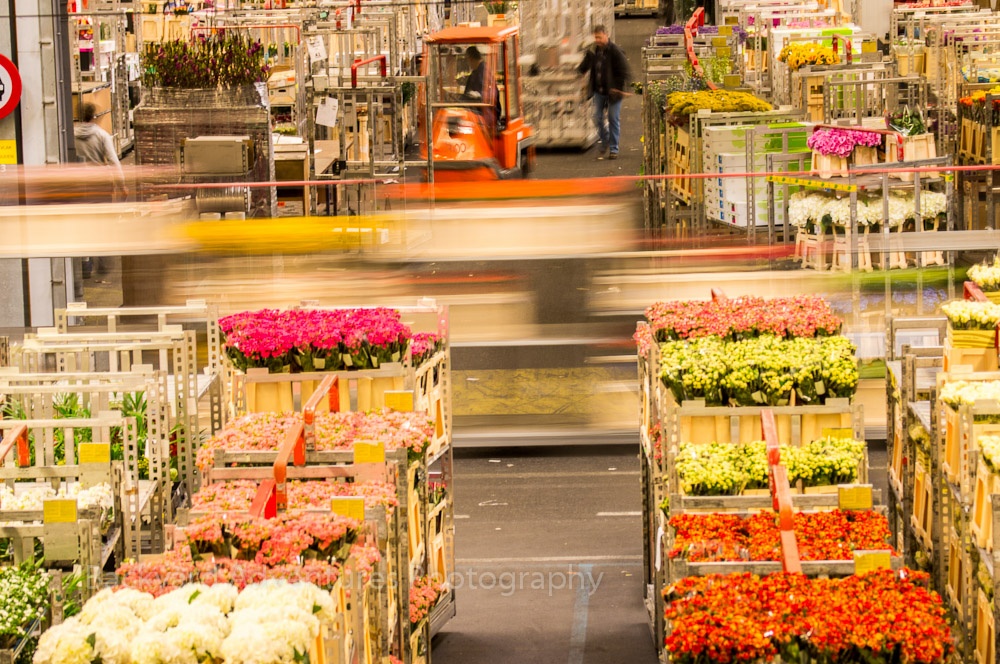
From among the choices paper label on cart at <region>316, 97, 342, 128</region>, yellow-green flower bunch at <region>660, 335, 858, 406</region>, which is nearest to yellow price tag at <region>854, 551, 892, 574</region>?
yellow-green flower bunch at <region>660, 335, 858, 406</region>

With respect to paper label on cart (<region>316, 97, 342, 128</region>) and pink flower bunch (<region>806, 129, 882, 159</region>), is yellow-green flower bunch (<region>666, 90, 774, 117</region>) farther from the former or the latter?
paper label on cart (<region>316, 97, 342, 128</region>)

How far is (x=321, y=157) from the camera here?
18.0 meters

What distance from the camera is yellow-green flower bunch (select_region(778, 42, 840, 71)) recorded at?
16828 millimetres

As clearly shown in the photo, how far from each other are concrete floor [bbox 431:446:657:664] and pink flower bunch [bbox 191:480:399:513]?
190 centimetres

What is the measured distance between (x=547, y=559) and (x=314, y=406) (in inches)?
117

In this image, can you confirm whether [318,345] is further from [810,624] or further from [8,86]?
[8,86]

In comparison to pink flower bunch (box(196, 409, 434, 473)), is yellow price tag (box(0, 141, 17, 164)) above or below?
above

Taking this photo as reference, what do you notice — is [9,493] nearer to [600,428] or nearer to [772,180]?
[600,428]

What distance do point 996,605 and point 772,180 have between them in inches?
268

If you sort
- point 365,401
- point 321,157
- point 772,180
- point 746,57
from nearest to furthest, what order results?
point 365,401
point 772,180
point 321,157
point 746,57

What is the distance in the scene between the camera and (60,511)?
5.07 m

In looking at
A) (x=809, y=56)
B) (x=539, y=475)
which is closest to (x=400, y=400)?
(x=539, y=475)

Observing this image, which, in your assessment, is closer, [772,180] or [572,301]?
[572,301]

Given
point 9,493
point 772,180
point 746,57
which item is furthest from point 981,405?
point 746,57
